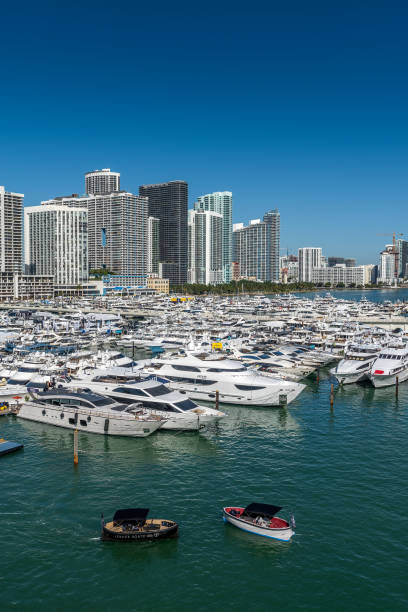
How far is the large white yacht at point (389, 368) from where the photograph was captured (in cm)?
6006

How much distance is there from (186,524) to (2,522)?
1040cm

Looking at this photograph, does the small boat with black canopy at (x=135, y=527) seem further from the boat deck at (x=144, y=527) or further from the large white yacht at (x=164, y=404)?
the large white yacht at (x=164, y=404)

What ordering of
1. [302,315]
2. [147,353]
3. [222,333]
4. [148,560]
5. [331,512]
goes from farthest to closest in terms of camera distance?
1. [302,315]
2. [222,333]
3. [147,353]
4. [331,512]
5. [148,560]

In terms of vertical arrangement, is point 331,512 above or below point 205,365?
below

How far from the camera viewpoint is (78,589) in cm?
2297

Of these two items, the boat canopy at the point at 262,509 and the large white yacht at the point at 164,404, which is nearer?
the boat canopy at the point at 262,509

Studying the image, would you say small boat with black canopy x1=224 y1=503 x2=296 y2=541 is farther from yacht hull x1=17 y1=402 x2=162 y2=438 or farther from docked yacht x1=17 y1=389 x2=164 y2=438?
docked yacht x1=17 y1=389 x2=164 y2=438

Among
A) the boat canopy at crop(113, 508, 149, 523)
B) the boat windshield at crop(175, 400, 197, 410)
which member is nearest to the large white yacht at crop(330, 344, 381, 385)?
the boat windshield at crop(175, 400, 197, 410)

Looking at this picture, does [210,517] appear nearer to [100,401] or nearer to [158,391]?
[158,391]

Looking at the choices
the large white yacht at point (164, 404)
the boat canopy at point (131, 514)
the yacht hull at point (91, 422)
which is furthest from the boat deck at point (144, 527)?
the large white yacht at point (164, 404)

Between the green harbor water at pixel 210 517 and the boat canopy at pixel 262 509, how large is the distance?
130 centimetres

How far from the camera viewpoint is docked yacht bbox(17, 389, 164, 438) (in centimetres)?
4203

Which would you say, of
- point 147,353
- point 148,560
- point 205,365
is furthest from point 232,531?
point 147,353

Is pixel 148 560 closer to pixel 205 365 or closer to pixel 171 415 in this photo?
pixel 171 415
